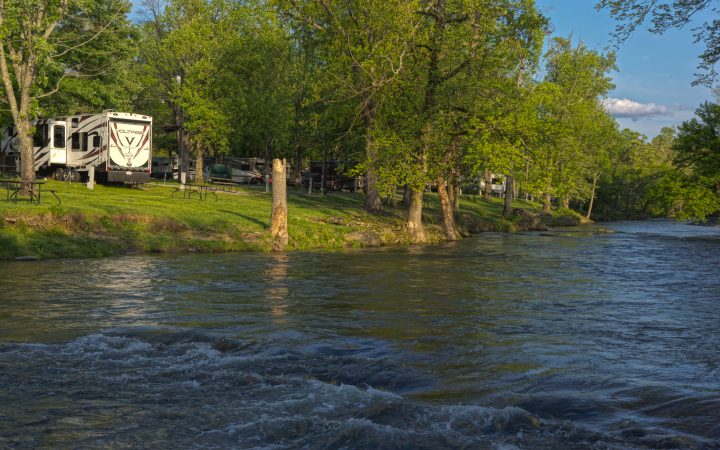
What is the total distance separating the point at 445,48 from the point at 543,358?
27.4 m

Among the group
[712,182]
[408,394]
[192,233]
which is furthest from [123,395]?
[712,182]

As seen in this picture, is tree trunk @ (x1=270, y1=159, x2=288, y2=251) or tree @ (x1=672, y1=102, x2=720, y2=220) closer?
tree trunk @ (x1=270, y1=159, x2=288, y2=251)

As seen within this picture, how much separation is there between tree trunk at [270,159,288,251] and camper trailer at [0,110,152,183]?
1375 centimetres

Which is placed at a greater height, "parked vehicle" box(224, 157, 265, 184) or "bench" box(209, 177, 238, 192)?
"parked vehicle" box(224, 157, 265, 184)

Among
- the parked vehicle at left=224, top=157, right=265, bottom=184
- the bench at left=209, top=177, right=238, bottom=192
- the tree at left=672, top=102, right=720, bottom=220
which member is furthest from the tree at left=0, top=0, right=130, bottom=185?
the tree at left=672, top=102, right=720, bottom=220

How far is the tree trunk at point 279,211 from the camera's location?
29.6 m

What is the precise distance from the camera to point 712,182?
5003 cm

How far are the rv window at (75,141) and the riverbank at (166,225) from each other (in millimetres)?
3331

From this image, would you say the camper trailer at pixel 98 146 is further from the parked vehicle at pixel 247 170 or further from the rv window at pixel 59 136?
the parked vehicle at pixel 247 170

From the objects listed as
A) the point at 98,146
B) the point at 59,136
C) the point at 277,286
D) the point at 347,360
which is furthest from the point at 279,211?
the point at 59,136

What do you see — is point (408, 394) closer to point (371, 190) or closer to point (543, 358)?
point (543, 358)

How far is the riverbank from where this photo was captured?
966 inches

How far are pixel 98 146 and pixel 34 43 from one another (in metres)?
11.2

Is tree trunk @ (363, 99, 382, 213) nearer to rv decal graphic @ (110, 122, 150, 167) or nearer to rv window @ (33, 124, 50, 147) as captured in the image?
rv decal graphic @ (110, 122, 150, 167)
